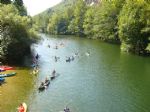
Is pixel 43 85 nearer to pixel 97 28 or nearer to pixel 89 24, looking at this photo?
pixel 97 28

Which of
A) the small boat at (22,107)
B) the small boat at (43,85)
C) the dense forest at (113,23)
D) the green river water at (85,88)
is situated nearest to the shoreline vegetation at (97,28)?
the dense forest at (113,23)

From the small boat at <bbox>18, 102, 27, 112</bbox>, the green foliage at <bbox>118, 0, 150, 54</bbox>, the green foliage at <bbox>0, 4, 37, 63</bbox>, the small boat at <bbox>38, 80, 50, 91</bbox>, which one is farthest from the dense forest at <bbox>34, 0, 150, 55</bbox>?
the small boat at <bbox>18, 102, 27, 112</bbox>

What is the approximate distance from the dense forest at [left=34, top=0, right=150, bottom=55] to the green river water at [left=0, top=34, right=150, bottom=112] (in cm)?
1463

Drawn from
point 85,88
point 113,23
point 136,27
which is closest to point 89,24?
point 113,23

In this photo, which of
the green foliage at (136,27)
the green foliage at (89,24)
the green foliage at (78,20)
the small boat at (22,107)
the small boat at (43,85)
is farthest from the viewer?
the green foliage at (78,20)

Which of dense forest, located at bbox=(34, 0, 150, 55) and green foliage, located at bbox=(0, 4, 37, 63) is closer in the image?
green foliage, located at bbox=(0, 4, 37, 63)

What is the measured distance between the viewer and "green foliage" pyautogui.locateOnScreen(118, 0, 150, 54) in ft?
302

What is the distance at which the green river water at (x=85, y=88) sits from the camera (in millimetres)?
45875

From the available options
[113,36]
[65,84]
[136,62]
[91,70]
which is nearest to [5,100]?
[65,84]

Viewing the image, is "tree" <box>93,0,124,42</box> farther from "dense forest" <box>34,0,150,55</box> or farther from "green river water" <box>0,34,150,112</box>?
"green river water" <box>0,34,150,112</box>

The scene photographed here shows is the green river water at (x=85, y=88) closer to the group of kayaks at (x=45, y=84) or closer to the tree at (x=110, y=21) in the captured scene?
the group of kayaks at (x=45, y=84)

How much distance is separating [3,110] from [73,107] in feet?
30.8

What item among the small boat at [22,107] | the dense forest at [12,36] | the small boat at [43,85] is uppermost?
the dense forest at [12,36]

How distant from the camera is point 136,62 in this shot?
79.5 meters
